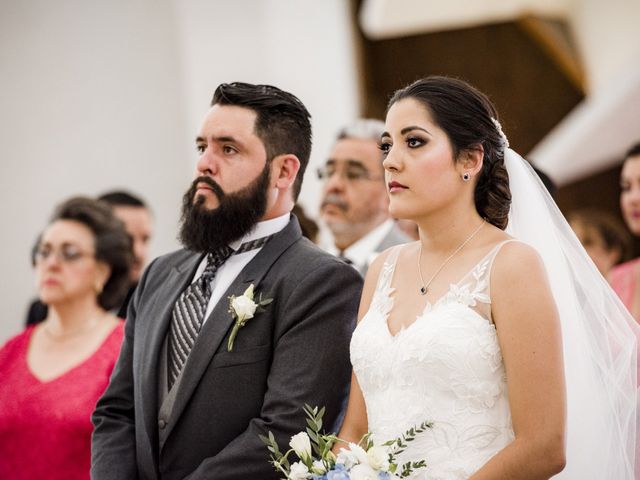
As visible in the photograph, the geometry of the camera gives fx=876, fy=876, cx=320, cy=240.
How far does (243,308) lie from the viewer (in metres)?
2.57

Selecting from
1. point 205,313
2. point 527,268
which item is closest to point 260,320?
point 205,313

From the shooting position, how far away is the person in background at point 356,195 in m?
4.01

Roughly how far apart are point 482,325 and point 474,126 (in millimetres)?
559

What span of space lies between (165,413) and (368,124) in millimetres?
1961

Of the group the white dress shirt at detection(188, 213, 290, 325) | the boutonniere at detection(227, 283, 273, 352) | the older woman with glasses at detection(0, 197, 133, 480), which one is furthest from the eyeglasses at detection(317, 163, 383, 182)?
the boutonniere at detection(227, 283, 273, 352)

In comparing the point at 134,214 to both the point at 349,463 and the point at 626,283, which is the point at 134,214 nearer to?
the point at 626,283

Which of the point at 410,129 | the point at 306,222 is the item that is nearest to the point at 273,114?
the point at 410,129

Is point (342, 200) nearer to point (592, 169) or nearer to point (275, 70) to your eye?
point (275, 70)

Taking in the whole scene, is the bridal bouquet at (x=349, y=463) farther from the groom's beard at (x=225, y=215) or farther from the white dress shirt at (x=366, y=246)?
the white dress shirt at (x=366, y=246)

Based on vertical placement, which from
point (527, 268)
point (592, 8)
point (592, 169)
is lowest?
point (592, 169)

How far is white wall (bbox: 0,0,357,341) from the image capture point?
27.2 feet

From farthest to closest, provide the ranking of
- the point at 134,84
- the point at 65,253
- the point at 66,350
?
the point at 134,84, the point at 65,253, the point at 66,350

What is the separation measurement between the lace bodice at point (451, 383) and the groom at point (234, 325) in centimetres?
30

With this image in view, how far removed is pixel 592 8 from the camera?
33.0 ft
